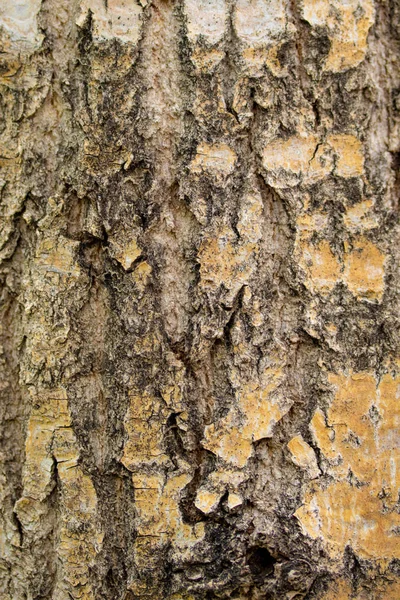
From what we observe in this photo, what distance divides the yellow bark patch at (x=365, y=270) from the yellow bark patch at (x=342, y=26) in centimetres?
31

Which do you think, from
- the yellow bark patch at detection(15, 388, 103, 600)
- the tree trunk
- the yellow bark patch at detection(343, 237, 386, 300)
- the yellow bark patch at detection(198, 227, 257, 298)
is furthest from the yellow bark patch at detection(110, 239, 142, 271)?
the yellow bark patch at detection(343, 237, 386, 300)

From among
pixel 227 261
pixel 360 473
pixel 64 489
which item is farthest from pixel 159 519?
pixel 227 261

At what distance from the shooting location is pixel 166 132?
99 cm

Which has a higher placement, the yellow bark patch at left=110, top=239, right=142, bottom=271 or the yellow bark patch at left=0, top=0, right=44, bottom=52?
the yellow bark patch at left=0, top=0, right=44, bottom=52

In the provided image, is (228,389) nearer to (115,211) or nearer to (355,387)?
(355,387)

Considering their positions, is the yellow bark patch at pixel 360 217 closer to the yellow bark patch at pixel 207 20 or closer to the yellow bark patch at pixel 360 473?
the yellow bark patch at pixel 360 473

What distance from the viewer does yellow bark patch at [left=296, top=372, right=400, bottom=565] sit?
0.96 meters

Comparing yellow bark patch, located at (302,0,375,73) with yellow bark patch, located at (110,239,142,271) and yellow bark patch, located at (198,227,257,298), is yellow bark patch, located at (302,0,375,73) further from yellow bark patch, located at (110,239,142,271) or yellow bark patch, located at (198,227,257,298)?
yellow bark patch, located at (110,239,142,271)

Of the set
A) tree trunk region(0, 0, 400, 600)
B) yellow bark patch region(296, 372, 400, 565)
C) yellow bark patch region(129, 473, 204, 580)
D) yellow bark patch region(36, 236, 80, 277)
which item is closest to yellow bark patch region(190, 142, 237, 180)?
tree trunk region(0, 0, 400, 600)

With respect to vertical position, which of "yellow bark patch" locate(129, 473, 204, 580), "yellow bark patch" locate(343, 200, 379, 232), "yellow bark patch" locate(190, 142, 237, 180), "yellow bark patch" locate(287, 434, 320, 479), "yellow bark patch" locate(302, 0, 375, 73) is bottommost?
"yellow bark patch" locate(129, 473, 204, 580)

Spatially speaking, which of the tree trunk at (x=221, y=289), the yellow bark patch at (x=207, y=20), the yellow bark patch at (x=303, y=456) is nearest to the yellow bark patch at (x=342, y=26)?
the tree trunk at (x=221, y=289)

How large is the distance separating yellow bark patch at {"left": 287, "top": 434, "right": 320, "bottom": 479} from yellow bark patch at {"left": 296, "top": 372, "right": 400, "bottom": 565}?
21mm

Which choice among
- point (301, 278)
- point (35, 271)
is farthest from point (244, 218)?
point (35, 271)

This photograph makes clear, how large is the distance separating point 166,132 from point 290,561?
2.62ft
